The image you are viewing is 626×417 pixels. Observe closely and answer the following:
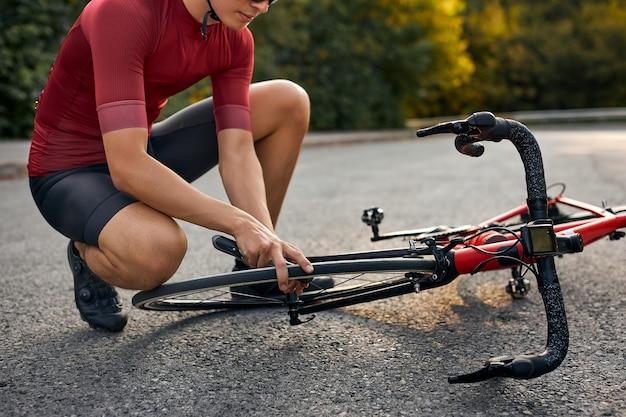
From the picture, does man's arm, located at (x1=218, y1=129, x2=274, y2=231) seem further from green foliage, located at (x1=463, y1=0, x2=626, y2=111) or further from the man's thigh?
green foliage, located at (x1=463, y1=0, x2=626, y2=111)

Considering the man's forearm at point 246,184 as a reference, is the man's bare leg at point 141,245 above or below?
below

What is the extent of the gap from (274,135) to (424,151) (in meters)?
8.70

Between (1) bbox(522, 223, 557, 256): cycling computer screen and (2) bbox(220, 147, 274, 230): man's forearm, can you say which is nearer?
(1) bbox(522, 223, 557, 256): cycling computer screen

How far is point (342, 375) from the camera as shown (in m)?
2.17

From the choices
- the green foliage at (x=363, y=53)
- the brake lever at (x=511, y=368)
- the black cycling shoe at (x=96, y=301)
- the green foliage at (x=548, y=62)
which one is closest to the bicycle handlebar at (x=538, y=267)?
the brake lever at (x=511, y=368)

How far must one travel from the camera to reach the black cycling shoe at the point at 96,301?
8.68 feet

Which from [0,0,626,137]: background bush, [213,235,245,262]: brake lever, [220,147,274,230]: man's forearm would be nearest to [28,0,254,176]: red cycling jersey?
[220,147,274,230]: man's forearm

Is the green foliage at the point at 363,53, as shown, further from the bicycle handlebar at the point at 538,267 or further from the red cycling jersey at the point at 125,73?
the bicycle handlebar at the point at 538,267

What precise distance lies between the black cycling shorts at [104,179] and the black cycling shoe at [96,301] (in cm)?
18

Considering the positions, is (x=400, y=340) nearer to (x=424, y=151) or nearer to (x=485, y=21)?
(x=424, y=151)

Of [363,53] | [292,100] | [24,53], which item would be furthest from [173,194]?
[363,53]

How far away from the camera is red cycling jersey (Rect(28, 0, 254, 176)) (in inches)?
87.4

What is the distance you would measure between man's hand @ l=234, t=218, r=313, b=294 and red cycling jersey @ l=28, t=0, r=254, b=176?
47 cm

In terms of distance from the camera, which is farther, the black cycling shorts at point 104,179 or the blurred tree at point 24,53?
the blurred tree at point 24,53
